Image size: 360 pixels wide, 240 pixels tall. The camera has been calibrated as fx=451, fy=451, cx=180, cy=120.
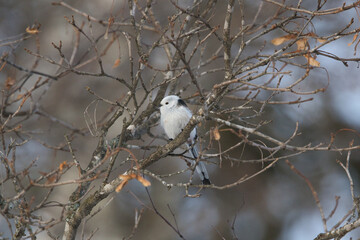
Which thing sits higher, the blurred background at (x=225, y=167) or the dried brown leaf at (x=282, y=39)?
the blurred background at (x=225, y=167)

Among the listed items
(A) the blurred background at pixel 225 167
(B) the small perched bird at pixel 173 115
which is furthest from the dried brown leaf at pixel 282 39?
(A) the blurred background at pixel 225 167

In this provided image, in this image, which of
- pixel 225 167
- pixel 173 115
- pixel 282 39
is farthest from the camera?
pixel 225 167

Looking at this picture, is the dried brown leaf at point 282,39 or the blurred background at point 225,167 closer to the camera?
the dried brown leaf at point 282,39

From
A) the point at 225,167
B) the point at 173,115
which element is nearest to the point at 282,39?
the point at 173,115

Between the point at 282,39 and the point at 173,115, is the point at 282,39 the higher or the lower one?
the lower one

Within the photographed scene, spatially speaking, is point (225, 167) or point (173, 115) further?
point (225, 167)

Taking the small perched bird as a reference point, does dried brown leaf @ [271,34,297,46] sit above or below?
below

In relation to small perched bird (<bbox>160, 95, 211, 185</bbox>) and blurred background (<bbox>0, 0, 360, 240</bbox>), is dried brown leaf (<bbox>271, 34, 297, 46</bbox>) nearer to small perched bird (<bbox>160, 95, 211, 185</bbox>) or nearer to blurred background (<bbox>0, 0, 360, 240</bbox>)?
small perched bird (<bbox>160, 95, 211, 185</bbox>)

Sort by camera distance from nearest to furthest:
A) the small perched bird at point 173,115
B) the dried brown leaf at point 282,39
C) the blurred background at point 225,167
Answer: the dried brown leaf at point 282,39 < the small perched bird at point 173,115 < the blurred background at point 225,167

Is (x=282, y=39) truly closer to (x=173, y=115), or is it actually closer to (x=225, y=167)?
(x=173, y=115)

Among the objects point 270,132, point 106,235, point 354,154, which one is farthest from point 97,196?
point 354,154

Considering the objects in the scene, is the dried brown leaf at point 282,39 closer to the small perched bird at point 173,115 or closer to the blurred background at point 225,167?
the small perched bird at point 173,115

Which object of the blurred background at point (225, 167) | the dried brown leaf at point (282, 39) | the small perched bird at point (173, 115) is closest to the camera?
the dried brown leaf at point (282, 39)

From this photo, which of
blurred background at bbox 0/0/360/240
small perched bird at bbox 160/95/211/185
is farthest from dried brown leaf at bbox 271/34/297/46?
blurred background at bbox 0/0/360/240
